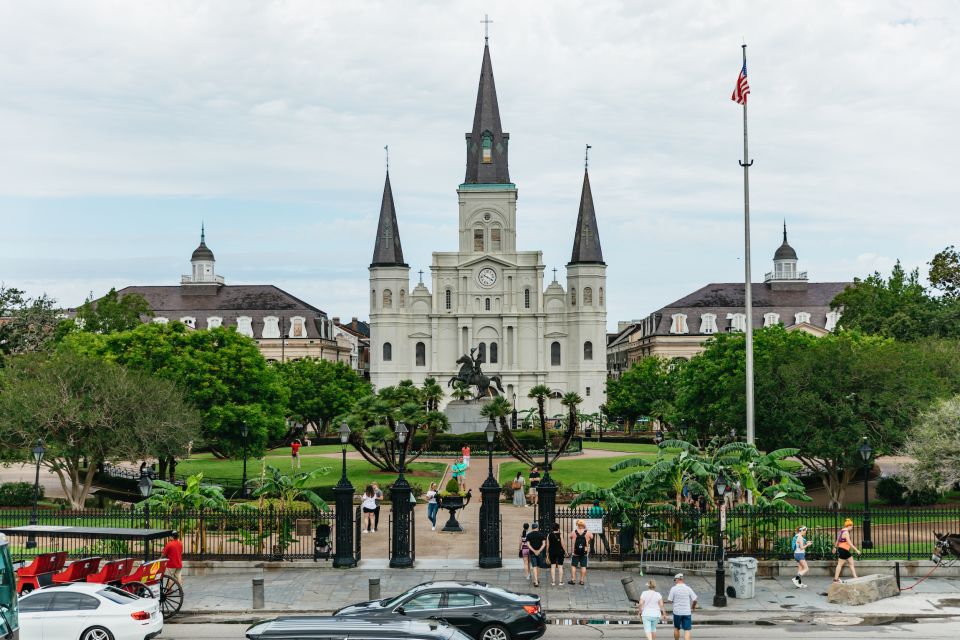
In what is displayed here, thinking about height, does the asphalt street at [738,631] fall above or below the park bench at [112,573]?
below

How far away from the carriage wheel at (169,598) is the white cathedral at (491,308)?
84.5 m

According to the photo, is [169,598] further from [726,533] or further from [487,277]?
[487,277]

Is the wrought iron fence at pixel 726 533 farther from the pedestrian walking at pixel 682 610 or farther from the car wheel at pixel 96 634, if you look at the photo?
the car wheel at pixel 96 634

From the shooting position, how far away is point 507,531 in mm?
33344

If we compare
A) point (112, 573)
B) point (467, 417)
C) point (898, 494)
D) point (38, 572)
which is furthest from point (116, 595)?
point (467, 417)

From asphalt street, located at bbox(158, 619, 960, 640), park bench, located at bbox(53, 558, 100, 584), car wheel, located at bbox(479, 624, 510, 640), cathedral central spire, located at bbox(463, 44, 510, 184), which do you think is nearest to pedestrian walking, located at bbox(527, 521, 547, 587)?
asphalt street, located at bbox(158, 619, 960, 640)

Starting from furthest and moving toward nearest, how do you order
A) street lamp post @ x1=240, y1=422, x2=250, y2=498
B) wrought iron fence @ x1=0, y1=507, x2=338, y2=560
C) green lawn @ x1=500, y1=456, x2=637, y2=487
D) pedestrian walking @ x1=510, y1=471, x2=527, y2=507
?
green lawn @ x1=500, y1=456, x2=637, y2=487 → street lamp post @ x1=240, y1=422, x2=250, y2=498 → pedestrian walking @ x1=510, y1=471, x2=527, y2=507 → wrought iron fence @ x1=0, y1=507, x2=338, y2=560

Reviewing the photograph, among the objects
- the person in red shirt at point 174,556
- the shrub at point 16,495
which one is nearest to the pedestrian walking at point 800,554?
the person in red shirt at point 174,556

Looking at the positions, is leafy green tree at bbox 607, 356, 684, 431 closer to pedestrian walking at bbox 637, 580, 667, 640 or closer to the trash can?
the trash can

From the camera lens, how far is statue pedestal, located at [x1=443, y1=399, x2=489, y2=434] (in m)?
73.4

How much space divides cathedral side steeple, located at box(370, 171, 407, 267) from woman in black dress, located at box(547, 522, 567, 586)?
83.4 metres

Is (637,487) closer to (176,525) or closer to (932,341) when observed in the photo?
(176,525)

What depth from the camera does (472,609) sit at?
18.4 m

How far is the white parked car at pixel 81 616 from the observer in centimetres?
1773
